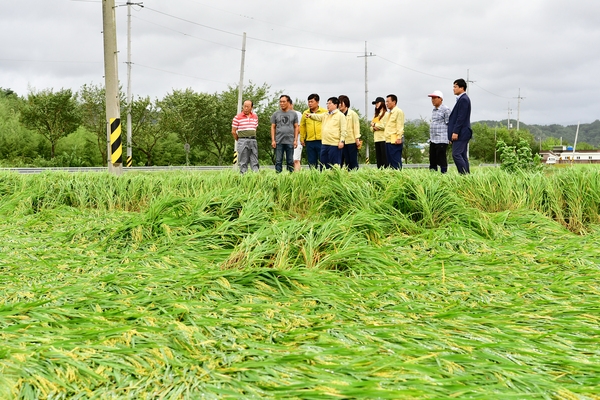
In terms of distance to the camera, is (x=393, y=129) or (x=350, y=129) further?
(x=350, y=129)

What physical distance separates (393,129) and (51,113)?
32.7 meters

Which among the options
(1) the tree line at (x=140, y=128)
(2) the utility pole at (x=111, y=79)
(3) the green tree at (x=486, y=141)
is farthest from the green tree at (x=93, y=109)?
(3) the green tree at (x=486, y=141)

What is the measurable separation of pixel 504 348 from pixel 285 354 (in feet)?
2.75

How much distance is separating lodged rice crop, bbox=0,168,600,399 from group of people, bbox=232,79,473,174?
3188 mm

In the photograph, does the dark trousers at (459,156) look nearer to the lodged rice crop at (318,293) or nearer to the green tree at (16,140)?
the lodged rice crop at (318,293)

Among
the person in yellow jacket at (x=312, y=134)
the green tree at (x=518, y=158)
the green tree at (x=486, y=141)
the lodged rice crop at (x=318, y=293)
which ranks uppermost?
the green tree at (x=486, y=141)

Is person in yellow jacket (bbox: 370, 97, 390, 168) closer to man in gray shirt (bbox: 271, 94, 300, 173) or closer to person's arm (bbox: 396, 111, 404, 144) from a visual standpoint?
person's arm (bbox: 396, 111, 404, 144)

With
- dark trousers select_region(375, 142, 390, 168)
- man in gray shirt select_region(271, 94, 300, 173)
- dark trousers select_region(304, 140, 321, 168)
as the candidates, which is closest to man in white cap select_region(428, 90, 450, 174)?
dark trousers select_region(375, 142, 390, 168)

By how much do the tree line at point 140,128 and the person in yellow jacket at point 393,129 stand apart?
26195 mm

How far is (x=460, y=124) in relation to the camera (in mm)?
8477

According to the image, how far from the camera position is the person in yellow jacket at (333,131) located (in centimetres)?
943

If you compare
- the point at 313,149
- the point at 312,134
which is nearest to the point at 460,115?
the point at 312,134

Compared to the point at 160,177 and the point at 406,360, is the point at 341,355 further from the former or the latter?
the point at 160,177

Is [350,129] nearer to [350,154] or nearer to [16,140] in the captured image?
[350,154]
